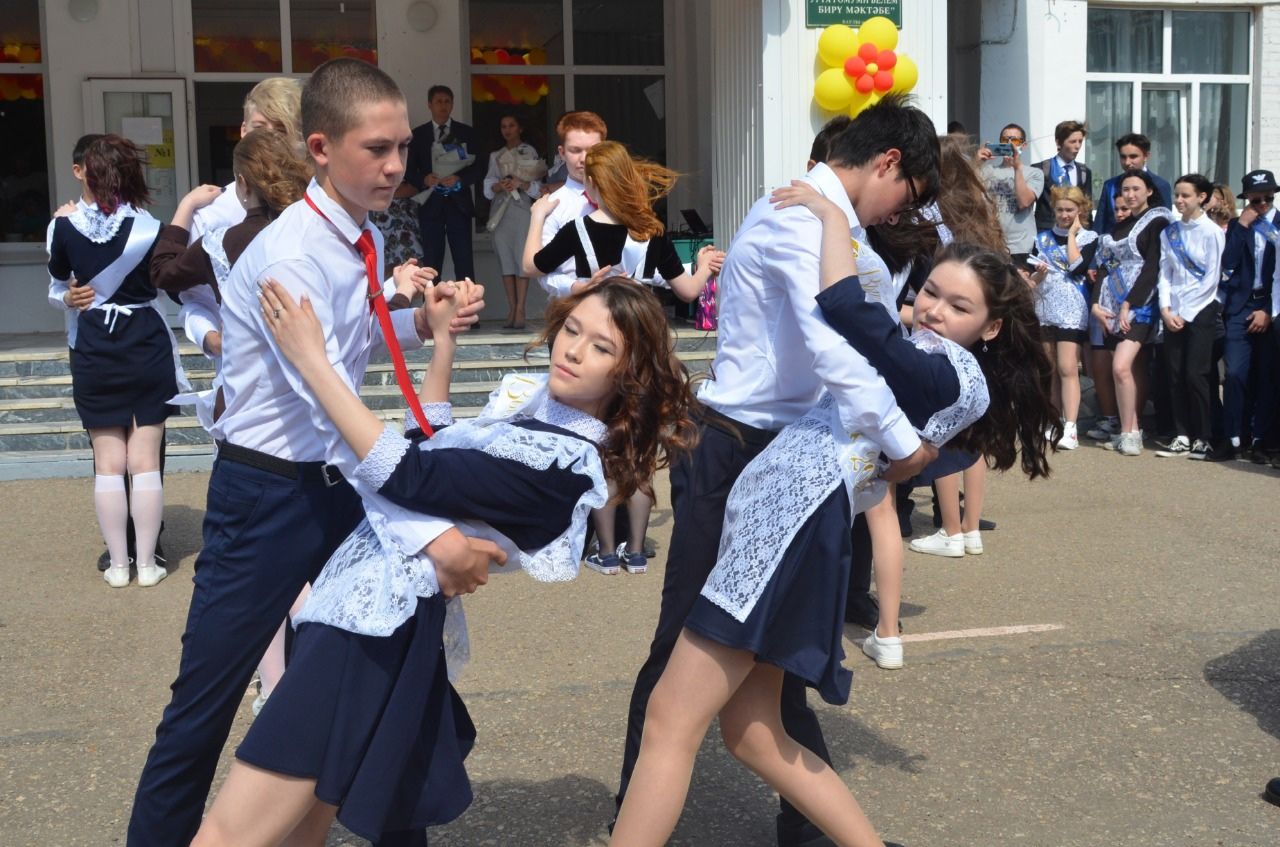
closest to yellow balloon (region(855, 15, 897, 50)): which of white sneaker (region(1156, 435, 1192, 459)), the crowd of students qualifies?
white sneaker (region(1156, 435, 1192, 459))

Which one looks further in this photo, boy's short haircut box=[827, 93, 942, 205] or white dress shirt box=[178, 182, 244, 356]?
white dress shirt box=[178, 182, 244, 356]

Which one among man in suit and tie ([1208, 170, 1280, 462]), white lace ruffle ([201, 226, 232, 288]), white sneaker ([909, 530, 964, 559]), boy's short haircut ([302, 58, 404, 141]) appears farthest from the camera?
man in suit and tie ([1208, 170, 1280, 462])

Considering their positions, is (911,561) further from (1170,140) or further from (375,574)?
(1170,140)

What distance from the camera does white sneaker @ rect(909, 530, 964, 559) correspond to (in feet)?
22.0

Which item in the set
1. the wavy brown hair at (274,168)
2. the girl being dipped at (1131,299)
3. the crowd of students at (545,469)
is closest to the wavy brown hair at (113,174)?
the wavy brown hair at (274,168)

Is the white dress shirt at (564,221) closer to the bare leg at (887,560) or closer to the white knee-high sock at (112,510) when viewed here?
the bare leg at (887,560)

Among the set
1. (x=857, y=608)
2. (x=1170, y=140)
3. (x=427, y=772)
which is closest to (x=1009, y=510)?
(x=857, y=608)

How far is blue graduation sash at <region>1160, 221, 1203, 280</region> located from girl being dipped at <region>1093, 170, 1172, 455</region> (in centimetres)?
14

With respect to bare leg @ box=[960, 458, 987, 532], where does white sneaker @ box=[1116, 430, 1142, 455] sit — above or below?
below

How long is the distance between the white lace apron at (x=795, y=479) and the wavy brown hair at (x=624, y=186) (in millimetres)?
2961

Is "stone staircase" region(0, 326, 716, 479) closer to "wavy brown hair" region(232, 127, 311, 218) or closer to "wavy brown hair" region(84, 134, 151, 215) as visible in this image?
"wavy brown hair" region(84, 134, 151, 215)

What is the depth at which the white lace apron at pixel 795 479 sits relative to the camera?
2887 millimetres

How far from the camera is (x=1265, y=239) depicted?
30.6 ft

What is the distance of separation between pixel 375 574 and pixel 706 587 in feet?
2.35
